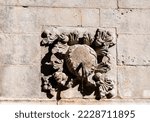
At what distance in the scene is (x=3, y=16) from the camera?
16.5ft

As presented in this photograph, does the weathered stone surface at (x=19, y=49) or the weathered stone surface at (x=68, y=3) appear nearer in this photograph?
the weathered stone surface at (x=19, y=49)

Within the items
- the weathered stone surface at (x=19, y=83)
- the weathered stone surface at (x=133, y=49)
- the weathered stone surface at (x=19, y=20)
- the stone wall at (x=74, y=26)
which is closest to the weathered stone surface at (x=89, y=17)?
the stone wall at (x=74, y=26)

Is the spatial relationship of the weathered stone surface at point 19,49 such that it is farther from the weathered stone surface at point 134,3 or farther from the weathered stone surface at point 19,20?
the weathered stone surface at point 134,3

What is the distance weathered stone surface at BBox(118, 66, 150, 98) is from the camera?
5.01 m

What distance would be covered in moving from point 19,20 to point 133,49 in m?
0.98

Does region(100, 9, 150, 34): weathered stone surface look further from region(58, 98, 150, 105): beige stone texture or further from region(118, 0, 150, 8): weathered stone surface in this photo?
region(58, 98, 150, 105): beige stone texture

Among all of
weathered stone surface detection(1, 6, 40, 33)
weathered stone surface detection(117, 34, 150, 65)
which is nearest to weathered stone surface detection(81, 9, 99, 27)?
weathered stone surface detection(117, 34, 150, 65)

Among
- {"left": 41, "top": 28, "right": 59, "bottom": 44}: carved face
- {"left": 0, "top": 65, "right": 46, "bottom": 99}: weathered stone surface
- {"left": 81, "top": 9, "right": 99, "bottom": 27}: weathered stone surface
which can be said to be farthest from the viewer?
{"left": 81, "top": 9, "right": 99, "bottom": 27}: weathered stone surface

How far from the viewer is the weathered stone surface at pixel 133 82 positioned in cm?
501

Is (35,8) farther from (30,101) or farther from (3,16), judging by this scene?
(30,101)

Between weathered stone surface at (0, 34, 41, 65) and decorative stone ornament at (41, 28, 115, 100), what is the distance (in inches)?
2.9

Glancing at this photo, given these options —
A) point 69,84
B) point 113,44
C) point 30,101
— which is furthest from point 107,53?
point 30,101

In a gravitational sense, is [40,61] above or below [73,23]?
below

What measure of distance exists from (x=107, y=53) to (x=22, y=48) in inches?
27.7
